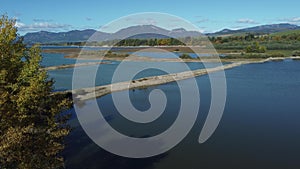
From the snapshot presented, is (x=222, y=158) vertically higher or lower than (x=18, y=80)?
lower

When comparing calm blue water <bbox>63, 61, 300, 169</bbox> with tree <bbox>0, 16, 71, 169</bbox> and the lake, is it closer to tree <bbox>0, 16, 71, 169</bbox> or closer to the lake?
the lake

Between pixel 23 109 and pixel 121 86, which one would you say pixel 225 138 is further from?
pixel 121 86

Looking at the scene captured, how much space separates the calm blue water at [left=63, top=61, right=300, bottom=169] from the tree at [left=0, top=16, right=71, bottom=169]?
6.35 m

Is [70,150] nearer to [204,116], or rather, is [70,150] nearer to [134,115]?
[134,115]

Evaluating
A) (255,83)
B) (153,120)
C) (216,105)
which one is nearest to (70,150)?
(153,120)

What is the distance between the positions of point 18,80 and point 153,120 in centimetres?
1564

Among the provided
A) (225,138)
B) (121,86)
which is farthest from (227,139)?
(121,86)

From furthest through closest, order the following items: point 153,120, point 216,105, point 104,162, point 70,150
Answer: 1. point 216,105
2. point 153,120
3. point 70,150
4. point 104,162

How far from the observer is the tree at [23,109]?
29.5ft

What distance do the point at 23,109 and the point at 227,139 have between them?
45.4 feet

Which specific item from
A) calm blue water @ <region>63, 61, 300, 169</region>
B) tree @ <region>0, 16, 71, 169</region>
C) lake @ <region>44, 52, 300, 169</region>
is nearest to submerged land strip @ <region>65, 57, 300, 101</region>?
lake @ <region>44, 52, 300, 169</region>

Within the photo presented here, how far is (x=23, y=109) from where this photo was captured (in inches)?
361

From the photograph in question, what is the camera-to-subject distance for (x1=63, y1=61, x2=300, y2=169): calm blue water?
53.3ft

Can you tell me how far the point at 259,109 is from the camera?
90.9 feet
